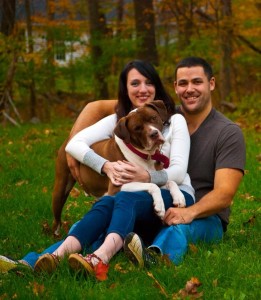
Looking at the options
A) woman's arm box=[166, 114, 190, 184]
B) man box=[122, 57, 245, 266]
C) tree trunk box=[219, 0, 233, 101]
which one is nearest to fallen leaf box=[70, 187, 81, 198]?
man box=[122, 57, 245, 266]

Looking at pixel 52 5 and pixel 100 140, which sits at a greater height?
pixel 52 5

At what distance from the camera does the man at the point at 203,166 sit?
528 centimetres

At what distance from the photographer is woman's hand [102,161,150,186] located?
17.8 ft

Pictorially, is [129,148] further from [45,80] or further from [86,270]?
[45,80]

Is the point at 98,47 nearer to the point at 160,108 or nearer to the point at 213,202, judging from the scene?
the point at 160,108

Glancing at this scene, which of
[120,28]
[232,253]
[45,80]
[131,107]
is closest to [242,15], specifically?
[120,28]

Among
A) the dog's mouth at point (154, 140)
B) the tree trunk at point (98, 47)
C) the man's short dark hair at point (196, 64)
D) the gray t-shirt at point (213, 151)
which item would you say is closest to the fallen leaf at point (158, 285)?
the dog's mouth at point (154, 140)

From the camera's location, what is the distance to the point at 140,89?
6102 millimetres

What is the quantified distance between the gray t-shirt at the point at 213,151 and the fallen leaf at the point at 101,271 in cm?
147

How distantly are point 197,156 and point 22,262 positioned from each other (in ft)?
5.93

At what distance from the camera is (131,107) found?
6332 mm

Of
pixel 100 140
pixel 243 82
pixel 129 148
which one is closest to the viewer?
pixel 129 148

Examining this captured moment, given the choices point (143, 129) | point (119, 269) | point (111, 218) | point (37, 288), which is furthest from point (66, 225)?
point (37, 288)

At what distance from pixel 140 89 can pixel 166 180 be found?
103 cm
